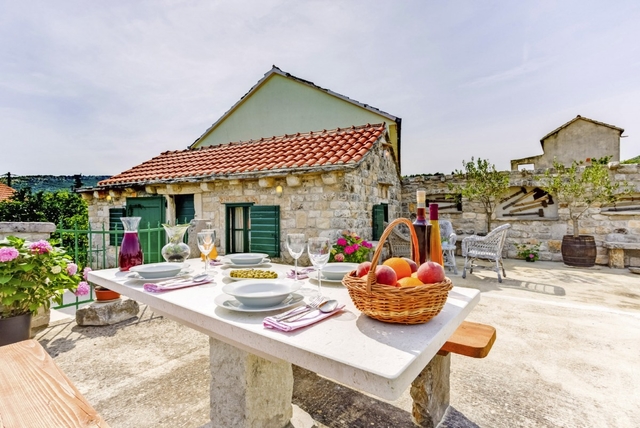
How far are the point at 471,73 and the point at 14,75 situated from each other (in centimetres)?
989

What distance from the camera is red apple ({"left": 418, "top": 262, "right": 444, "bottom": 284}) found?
3.02ft

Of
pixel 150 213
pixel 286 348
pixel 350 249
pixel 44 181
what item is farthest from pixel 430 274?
pixel 44 181

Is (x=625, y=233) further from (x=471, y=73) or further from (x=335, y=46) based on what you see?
(x=335, y=46)

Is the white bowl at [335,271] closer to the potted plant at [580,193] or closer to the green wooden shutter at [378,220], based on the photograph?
the green wooden shutter at [378,220]

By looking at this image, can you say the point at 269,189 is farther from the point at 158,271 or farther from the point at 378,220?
the point at 158,271

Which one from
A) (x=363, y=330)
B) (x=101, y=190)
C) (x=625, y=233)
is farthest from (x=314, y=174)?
(x=625, y=233)

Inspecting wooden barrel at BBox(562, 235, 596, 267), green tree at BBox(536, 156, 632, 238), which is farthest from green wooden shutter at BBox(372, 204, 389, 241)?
wooden barrel at BBox(562, 235, 596, 267)

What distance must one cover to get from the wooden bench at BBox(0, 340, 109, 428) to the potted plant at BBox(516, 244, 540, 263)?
9134 mm

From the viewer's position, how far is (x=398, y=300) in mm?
845

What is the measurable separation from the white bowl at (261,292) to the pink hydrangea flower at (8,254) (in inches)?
102

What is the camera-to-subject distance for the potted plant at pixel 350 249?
4.70 m

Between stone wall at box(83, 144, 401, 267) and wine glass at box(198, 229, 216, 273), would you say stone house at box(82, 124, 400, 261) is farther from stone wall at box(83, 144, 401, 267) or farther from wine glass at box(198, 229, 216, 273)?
wine glass at box(198, 229, 216, 273)

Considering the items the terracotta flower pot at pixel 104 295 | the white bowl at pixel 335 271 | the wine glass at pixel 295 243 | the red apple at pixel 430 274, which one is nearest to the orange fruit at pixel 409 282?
the red apple at pixel 430 274

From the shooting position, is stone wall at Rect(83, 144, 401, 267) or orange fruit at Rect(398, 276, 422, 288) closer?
orange fruit at Rect(398, 276, 422, 288)
